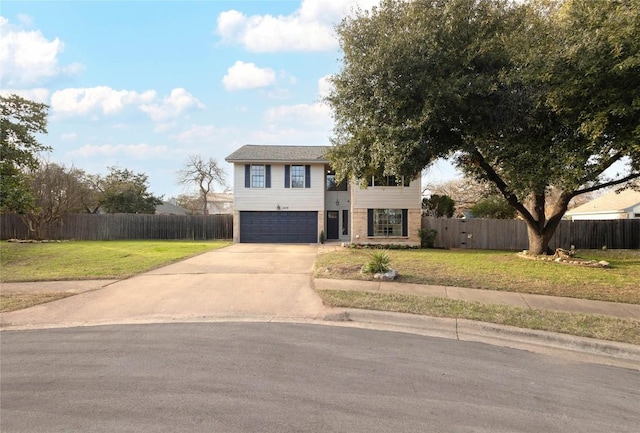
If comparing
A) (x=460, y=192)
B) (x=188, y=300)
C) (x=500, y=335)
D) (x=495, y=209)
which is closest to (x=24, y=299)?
(x=188, y=300)

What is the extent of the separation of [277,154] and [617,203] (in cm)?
2833

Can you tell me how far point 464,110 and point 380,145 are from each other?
2712 millimetres

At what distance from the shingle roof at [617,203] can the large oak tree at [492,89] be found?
71.2 feet

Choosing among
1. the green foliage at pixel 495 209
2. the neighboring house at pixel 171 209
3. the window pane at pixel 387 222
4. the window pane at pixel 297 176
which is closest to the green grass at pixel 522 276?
the window pane at pixel 387 222

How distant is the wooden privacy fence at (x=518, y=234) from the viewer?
22344 millimetres

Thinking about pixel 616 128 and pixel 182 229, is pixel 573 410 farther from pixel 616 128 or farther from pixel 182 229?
pixel 182 229

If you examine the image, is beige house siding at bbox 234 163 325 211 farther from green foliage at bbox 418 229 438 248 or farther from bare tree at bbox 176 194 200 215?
bare tree at bbox 176 194 200 215

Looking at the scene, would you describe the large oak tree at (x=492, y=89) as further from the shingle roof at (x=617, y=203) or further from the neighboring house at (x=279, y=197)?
the shingle roof at (x=617, y=203)

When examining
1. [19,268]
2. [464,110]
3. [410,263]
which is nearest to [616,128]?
[464,110]

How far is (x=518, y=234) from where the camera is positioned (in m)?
22.3

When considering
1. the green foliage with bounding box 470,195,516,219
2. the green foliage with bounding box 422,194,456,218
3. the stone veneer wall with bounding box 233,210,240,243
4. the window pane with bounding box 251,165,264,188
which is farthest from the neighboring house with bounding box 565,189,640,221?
the stone veneer wall with bounding box 233,210,240,243

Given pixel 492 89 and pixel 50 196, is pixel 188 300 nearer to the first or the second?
pixel 492 89

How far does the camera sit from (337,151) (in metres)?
15.5

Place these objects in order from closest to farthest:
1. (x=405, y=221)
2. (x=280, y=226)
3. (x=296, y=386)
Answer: (x=296, y=386), (x=405, y=221), (x=280, y=226)
